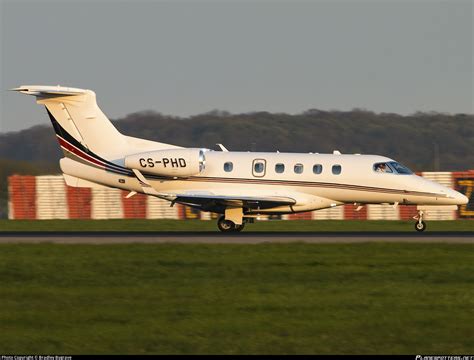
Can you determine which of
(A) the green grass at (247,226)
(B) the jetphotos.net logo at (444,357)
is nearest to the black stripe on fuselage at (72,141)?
(A) the green grass at (247,226)

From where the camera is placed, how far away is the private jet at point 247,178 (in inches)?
1115

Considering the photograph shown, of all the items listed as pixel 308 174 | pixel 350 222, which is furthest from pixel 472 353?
pixel 350 222

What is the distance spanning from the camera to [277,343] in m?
11.7

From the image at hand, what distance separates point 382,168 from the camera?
1133 inches

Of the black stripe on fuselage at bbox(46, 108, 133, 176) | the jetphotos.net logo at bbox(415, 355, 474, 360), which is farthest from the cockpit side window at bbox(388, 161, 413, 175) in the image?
the jetphotos.net logo at bbox(415, 355, 474, 360)

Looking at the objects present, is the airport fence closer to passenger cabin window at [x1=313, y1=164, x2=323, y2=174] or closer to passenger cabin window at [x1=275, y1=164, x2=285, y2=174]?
passenger cabin window at [x1=313, y1=164, x2=323, y2=174]

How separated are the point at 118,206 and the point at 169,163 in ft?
51.2

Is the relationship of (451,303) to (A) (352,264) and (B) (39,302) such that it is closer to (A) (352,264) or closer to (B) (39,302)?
Answer: (A) (352,264)

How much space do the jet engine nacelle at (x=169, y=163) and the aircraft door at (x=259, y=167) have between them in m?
1.72

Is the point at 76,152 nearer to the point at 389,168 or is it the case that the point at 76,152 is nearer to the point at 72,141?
→ the point at 72,141

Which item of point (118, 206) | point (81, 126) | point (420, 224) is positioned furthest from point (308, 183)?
point (118, 206)

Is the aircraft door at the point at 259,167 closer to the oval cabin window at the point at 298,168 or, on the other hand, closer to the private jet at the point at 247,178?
the private jet at the point at 247,178

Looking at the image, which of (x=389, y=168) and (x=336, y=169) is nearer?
(x=336, y=169)

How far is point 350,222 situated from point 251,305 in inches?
950
